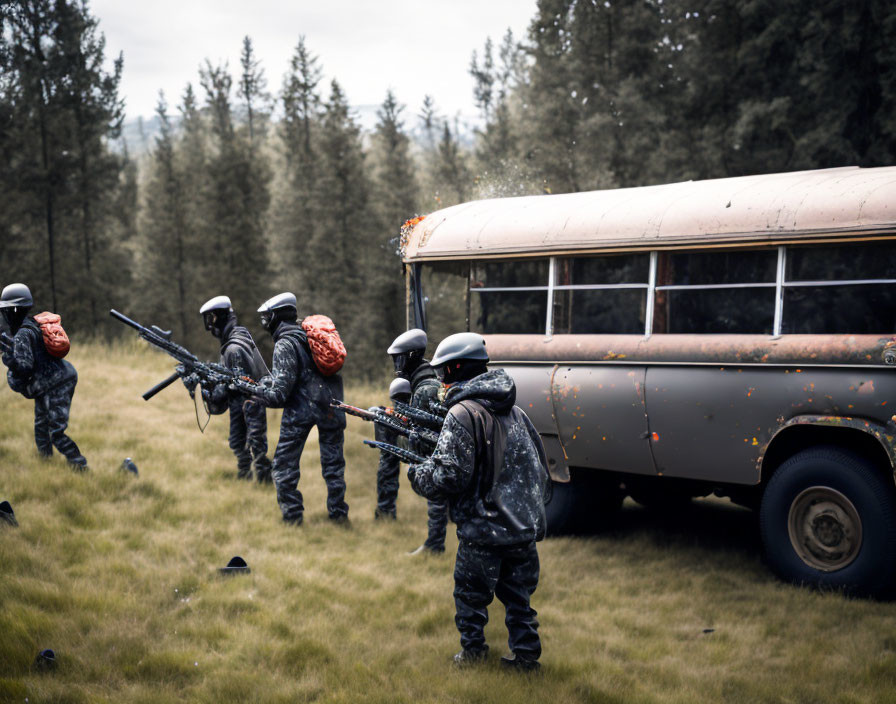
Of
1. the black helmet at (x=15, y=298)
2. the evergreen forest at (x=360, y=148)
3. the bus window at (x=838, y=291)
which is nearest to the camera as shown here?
the bus window at (x=838, y=291)

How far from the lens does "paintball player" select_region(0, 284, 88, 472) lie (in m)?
7.88

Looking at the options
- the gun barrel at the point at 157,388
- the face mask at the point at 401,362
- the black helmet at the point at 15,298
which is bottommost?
the gun barrel at the point at 157,388

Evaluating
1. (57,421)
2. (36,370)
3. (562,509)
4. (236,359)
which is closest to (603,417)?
(562,509)

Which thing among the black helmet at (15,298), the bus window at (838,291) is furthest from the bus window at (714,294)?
the black helmet at (15,298)

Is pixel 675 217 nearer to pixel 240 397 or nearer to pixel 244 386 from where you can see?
pixel 244 386

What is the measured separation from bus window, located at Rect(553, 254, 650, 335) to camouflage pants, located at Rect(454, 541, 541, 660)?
4.02 meters

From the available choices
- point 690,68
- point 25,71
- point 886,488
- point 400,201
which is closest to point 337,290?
point 400,201

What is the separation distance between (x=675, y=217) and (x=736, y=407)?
1817 millimetres

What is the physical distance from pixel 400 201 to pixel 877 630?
29219 millimetres

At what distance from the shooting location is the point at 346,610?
5.86m

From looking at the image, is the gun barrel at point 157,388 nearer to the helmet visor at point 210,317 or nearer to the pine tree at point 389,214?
the helmet visor at point 210,317

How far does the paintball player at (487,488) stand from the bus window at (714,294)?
3.20 metres

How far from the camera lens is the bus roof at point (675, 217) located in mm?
6262

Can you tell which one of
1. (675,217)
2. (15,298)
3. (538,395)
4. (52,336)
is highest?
(675,217)
